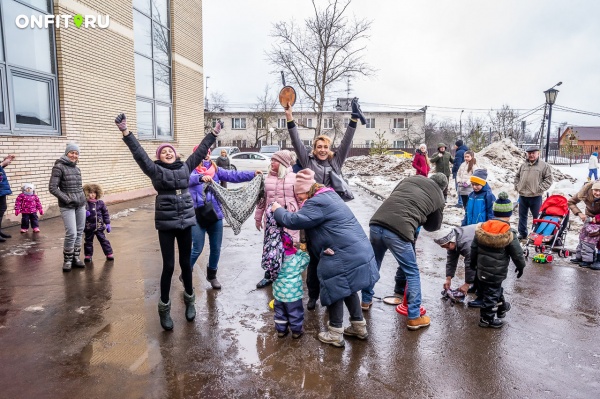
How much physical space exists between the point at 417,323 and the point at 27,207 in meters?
7.98

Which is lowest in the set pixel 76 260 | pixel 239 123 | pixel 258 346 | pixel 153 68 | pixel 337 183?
pixel 258 346

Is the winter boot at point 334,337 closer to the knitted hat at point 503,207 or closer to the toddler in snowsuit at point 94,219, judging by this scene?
the knitted hat at point 503,207

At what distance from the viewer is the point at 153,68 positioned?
14.9 metres

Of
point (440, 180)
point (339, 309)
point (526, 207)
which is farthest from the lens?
point (526, 207)

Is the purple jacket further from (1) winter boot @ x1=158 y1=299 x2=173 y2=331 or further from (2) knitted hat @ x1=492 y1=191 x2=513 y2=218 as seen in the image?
(2) knitted hat @ x1=492 y1=191 x2=513 y2=218

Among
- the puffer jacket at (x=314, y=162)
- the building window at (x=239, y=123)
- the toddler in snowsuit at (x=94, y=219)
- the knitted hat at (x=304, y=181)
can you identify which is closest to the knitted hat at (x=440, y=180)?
the puffer jacket at (x=314, y=162)

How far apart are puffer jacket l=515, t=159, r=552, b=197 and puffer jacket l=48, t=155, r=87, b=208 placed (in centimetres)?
785

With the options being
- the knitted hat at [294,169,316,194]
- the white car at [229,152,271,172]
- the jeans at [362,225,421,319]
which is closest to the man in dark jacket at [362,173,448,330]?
the jeans at [362,225,421,319]

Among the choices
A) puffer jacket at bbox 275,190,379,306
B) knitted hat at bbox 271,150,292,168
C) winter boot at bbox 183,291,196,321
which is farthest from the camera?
knitted hat at bbox 271,150,292,168

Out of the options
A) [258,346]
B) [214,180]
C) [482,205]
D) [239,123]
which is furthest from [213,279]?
[239,123]

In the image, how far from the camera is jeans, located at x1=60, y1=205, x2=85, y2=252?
6055 mm

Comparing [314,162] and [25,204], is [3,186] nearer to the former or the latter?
[25,204]

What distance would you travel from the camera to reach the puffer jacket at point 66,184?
595 centimetres

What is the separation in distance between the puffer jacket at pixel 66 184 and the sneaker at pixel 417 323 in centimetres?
499
